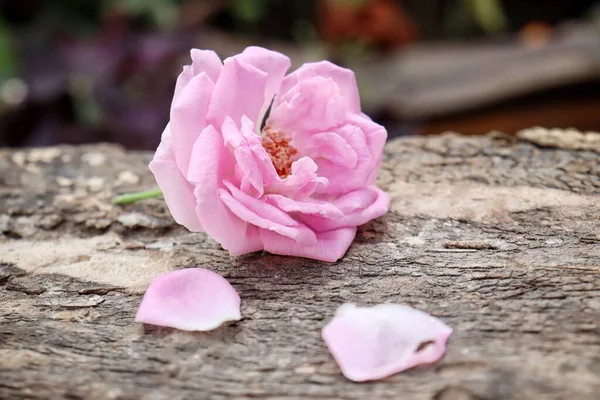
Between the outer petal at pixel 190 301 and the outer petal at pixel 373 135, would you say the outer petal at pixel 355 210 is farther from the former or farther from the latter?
the outer petal at pixel 190 301

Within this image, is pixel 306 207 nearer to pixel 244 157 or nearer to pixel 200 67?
pixel 244 157

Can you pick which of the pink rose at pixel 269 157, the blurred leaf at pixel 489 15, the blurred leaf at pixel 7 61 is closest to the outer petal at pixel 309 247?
the pink rose at pixel 269 157

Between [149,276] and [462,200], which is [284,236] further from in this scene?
[462,200]

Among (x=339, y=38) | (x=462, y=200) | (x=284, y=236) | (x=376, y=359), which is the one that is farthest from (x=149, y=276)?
(x=339, y=38)

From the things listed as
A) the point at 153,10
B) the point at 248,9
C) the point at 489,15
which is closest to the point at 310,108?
the point at 153,10

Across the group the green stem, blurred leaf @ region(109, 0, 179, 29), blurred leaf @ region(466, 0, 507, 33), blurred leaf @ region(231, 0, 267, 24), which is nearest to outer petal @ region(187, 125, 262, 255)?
the green stem

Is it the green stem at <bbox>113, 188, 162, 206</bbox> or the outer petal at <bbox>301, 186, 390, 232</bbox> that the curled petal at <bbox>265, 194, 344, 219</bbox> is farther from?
the green stem at <bbox>113, 188, 162, 206</bbox>

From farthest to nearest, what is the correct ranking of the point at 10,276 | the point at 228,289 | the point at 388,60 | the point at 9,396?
the point at 388,60 → the point at 10,276 → the point at 228,289 → the point at 9,396
